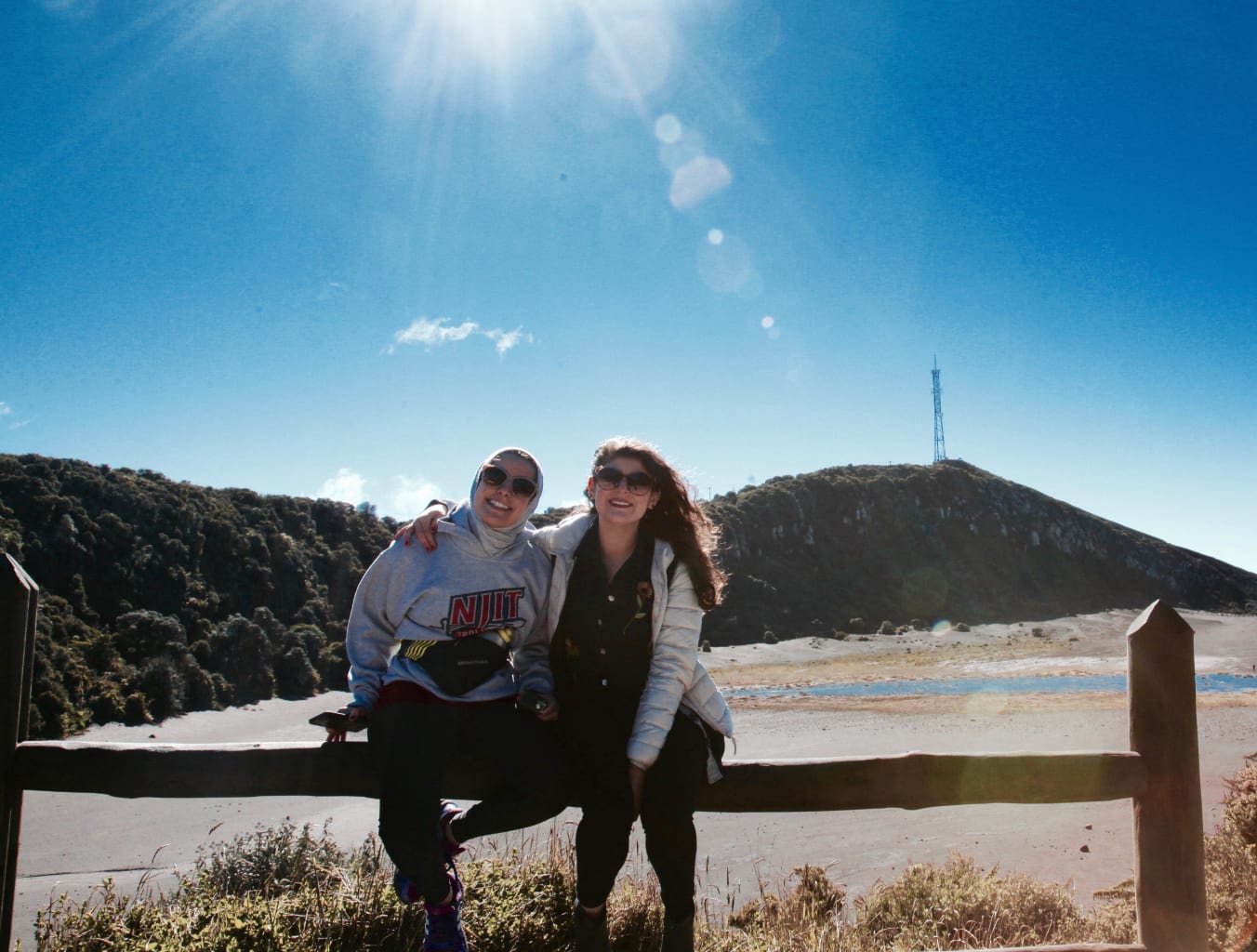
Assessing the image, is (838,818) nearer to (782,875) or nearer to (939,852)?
(939,852)

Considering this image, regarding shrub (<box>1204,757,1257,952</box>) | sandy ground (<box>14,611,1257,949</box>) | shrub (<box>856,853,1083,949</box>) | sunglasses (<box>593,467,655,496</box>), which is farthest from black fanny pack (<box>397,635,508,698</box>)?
shrub (<box>1204,757,1257,952</box>)

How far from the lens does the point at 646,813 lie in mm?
2465

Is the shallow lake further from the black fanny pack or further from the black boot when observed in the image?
the black fanny pack

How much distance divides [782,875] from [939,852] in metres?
2.16

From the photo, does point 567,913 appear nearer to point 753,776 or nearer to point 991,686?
point 753,776

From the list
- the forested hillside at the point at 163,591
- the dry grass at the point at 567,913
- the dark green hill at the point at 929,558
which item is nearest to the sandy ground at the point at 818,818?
the dry grass at the point at 567,913

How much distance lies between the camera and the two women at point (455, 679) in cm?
240

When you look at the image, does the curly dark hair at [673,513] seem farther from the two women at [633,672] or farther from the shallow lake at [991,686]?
the shallow lake at [991,686]

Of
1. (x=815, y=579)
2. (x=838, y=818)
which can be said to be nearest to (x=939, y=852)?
(x=838, y=818)

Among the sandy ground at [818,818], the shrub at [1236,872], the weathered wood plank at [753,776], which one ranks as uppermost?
the weathered wood plank at [753,776]

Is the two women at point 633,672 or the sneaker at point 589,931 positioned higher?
the two women at point 633,672

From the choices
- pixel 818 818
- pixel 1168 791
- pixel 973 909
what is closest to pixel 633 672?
pixel 1168 791

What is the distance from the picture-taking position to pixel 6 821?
2645 millimetres

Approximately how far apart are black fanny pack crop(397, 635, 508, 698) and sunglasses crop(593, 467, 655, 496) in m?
0.72
